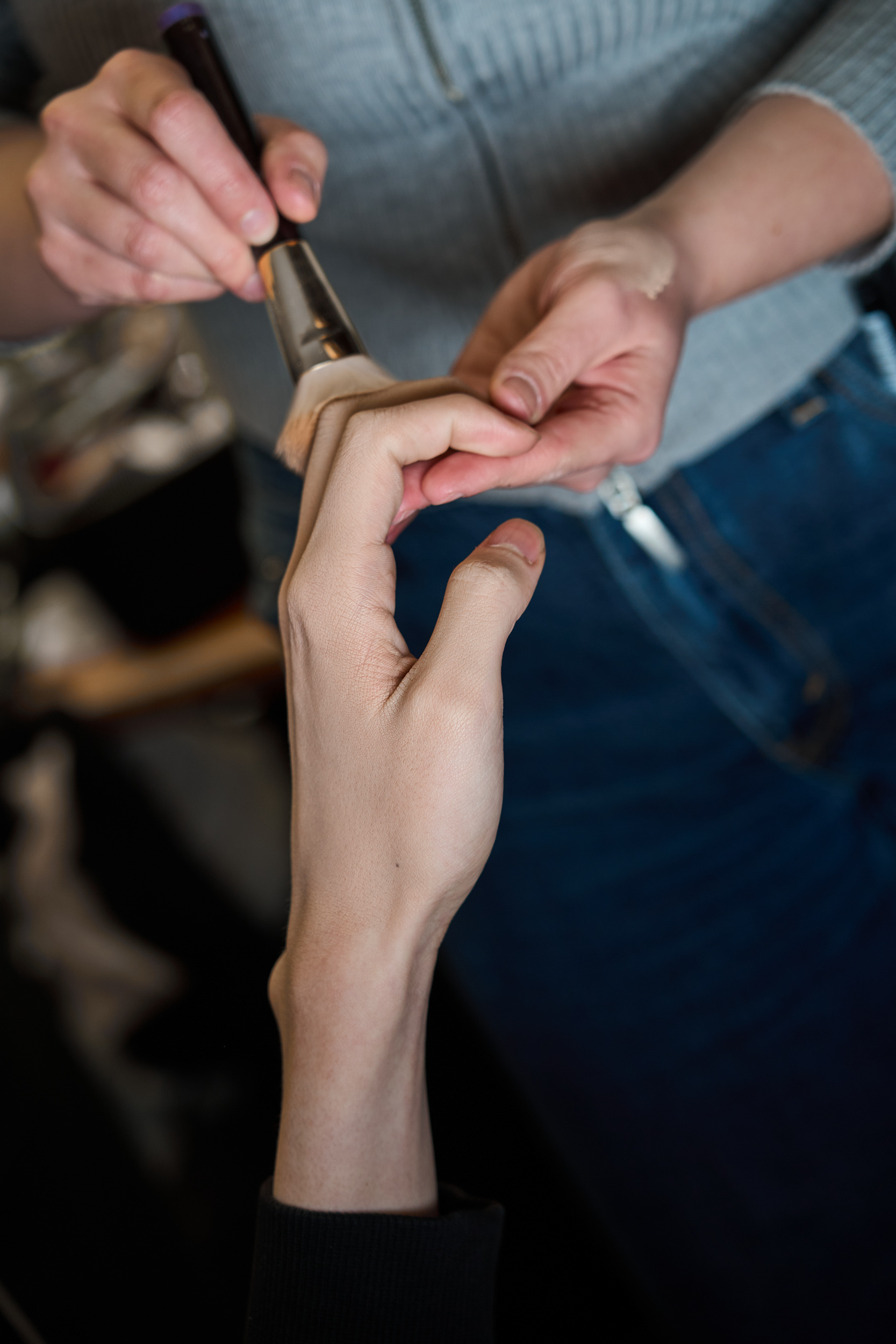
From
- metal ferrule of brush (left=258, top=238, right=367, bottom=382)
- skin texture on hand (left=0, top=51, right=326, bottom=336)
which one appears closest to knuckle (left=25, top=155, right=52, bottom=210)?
skin texture on hand (left=0, top=51, right=326, bottom=336)

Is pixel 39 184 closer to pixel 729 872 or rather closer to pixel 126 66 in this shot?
pixel 126 66

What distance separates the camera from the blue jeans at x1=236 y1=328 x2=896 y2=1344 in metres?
0.47

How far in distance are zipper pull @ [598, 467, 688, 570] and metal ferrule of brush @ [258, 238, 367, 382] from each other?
6.3 inches

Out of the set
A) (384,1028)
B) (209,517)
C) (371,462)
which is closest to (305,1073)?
(384,1028)

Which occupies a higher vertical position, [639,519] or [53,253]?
[53,253]

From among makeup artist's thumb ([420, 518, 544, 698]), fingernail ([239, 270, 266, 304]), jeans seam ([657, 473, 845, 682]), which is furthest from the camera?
jeans seam ([657, 473, 845, 682])

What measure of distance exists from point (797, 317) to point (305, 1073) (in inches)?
16.7

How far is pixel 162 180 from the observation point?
1.12ft

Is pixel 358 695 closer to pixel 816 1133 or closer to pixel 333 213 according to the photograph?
pixel 333 213

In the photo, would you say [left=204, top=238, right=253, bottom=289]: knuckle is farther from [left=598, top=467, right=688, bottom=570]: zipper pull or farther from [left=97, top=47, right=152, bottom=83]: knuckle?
[left=598, top=467, right=688, bottom=570]: zipper pull

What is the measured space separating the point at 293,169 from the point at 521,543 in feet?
0.60

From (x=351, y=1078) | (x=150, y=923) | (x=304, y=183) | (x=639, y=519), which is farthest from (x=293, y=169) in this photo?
(x=150, y=923)

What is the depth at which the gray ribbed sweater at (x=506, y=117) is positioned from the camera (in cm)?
39

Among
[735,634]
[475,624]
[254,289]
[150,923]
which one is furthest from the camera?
[150,923]
